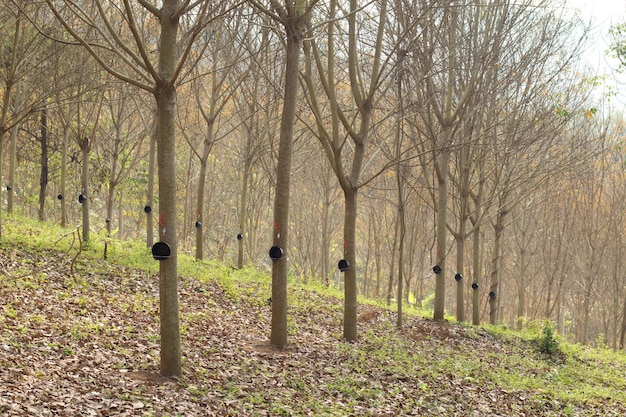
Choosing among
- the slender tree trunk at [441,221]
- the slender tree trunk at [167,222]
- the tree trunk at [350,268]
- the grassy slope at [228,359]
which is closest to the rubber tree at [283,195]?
the grassy slope at [228,359]

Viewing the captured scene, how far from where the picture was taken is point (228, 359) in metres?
7.57

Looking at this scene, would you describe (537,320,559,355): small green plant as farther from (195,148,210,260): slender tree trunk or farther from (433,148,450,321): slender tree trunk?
(195,148,210,260): slender tree trunk

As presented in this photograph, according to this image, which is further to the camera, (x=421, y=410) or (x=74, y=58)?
(x=74, y=58)

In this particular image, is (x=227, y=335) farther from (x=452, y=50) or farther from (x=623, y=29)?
(x=623, y=29)

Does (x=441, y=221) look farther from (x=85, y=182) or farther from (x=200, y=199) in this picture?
(x=85, y=182)

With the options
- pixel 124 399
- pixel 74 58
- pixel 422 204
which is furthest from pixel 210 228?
pixel 124 399

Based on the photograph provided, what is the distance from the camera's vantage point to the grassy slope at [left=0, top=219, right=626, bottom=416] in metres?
5.70

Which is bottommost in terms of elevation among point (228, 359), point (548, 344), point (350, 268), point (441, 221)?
point (548, 344)

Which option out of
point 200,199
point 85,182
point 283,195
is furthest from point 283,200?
point 200,199

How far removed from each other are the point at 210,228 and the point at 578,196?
57.4 feet

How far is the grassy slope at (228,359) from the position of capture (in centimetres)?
570

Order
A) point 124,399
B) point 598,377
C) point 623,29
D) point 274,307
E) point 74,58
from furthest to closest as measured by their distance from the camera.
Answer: point 74,58 < point 598,377 < point 623,29 < point 274,307 < point 124,399

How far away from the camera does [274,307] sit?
8.57 m

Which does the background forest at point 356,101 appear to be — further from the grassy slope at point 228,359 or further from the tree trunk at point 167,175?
the grassy slope at point 228,359
